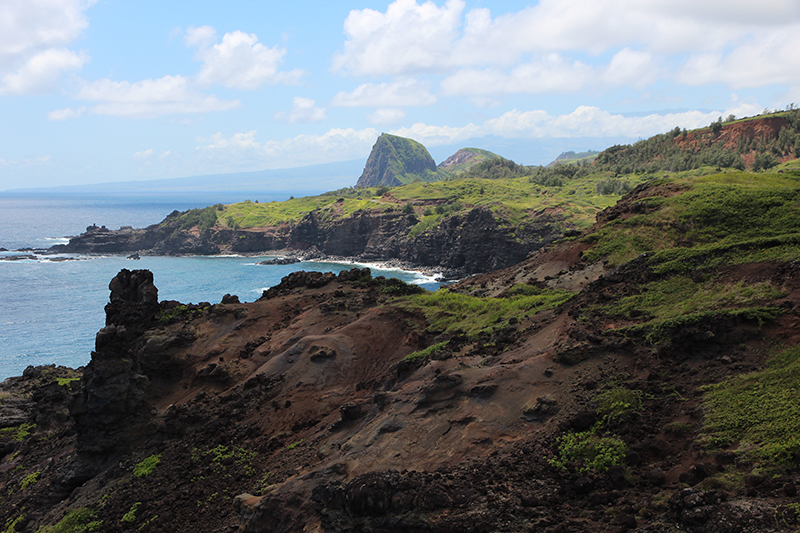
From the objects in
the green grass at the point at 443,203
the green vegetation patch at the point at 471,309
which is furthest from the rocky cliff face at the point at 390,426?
the green grass at the point at 443,203

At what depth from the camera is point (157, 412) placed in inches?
830

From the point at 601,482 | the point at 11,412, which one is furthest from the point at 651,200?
the point at 11,412

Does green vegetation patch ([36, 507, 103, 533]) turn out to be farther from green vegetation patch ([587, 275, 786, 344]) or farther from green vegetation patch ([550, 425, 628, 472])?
green vegetation patch ([587, 275, 786, 344])

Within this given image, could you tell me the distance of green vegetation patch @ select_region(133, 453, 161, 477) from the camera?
59.4 ft

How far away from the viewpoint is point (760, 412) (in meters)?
9.91

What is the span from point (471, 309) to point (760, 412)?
1449 centimetres

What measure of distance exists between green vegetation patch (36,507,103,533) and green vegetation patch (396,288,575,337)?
46.0 ft

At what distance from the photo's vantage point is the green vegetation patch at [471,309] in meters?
20.8

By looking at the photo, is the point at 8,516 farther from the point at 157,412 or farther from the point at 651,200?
the point at 651,200

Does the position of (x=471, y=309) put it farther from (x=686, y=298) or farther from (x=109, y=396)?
(x=109, y=396)

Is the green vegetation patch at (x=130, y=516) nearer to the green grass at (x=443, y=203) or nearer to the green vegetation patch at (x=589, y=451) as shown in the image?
the green vegetation patch at (x=589, y=451)

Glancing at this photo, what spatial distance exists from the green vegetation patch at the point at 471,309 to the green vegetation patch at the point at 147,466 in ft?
39.2

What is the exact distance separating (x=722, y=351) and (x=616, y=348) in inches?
98.3

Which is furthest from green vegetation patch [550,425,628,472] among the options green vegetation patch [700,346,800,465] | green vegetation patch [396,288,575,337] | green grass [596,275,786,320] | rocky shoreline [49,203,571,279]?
rocky shoreline [49,203,571,279]
